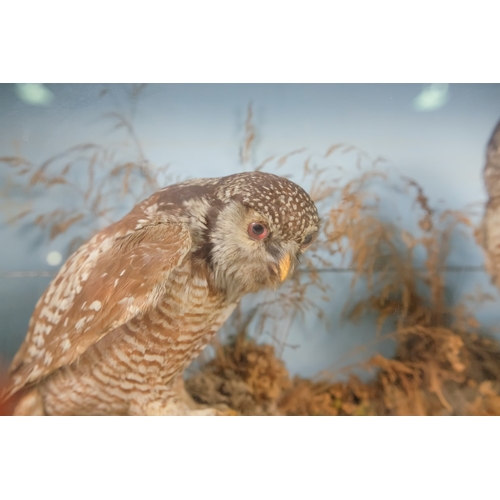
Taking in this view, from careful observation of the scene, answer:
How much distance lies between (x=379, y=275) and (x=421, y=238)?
21 centimetres

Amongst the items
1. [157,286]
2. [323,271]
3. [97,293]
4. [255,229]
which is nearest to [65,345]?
[97,293]

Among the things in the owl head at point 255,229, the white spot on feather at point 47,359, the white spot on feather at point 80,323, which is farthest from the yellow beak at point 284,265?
the white spot on feather at point 47,359

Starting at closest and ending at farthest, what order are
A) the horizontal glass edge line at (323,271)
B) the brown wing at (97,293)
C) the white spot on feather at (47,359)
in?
the brown wing at (97,293) < the white spot on feather at (47,359) < the horizontal glass edge line at (323,271)

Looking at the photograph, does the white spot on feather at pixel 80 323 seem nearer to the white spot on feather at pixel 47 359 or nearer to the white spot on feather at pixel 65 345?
the white spot on feather at pixel 65 345

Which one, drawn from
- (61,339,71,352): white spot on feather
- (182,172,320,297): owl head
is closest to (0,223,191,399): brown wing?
(61,339,71,352): white spot on feather

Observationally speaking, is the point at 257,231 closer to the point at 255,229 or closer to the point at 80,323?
the point at 255,229

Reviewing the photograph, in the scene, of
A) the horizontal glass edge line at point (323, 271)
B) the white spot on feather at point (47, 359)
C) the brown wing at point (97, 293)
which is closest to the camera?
the brown wing at point (97, 293)

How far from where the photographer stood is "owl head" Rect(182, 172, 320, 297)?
4.06 ft

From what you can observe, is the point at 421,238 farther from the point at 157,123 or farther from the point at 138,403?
the point at 138,403

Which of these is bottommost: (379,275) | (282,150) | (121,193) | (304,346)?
(304,346)

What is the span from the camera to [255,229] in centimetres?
124

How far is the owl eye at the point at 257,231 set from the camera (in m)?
1.24

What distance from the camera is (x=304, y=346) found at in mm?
1469
